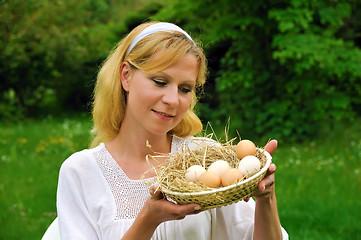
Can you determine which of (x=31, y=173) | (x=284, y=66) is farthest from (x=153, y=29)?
(x=284, y=66)

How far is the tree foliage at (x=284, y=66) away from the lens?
741 centimetres

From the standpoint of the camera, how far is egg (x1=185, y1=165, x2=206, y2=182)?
2.08 metres

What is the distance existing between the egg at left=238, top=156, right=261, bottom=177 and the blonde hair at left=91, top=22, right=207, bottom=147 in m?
0.58

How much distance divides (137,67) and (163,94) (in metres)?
0.20

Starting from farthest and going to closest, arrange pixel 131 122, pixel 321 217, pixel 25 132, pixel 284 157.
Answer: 1. pixel 25 132
2. pixel 284 157
3. pixel 321 217
4. pixel 131 122

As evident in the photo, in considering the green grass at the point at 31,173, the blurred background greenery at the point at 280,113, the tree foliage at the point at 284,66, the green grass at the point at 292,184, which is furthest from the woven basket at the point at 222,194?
the tree foliage at the point at 284,66

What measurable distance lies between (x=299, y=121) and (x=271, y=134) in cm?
49

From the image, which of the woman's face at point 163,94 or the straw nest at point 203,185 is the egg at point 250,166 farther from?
the woman's face at point 163,94

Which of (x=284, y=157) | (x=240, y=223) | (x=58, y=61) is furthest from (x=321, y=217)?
(x=58, y=61)

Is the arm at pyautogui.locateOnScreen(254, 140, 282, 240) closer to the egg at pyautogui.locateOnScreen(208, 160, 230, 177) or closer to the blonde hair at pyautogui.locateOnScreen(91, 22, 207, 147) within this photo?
the egg at pyautogui.locateOnScreen(208, 160, 230, 177)

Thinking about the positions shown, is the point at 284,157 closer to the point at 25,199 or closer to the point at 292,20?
the point at 292,20

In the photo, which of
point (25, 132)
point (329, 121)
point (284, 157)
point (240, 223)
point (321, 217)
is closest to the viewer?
point (240, 223)

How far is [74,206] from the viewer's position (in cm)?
239

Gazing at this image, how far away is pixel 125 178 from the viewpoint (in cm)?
247
